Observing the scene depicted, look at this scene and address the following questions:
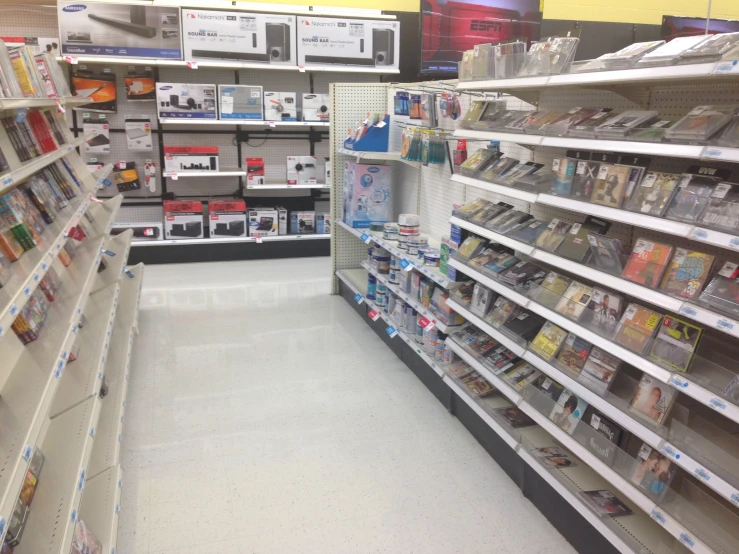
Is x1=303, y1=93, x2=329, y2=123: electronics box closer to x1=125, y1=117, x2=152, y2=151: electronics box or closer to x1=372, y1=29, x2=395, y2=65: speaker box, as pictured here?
x1=372, y1=29, x2=395, y2=65: speaker box

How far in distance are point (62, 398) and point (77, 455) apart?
500 mm

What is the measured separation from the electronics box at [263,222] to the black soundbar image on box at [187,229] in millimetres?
544

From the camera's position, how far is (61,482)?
2.03 meters

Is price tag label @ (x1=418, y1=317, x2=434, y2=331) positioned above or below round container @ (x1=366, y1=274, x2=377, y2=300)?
above

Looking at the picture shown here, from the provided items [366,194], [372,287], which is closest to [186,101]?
[366,194]

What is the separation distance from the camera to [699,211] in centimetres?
178

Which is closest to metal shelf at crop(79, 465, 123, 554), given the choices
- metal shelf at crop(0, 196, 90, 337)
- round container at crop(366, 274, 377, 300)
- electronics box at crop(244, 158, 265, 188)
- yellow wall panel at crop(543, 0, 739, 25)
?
metal shelf at crop(0, 196, 90, 337)

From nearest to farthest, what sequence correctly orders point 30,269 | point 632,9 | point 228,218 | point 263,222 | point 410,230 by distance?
point 30,269 < point 410,230 < point 228,218 < point 263,222 < point 632,9

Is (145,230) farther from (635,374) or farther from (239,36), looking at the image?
(635,374)

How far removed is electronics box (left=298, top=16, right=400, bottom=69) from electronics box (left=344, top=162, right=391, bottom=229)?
204 cm

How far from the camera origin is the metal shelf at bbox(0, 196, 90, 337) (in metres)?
1.72

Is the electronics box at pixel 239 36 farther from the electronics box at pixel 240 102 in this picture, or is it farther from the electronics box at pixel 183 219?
the electronics box at pixel 183 219

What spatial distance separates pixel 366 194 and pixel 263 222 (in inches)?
87.6

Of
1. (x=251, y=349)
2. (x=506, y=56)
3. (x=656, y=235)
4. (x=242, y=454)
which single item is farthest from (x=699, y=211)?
(x=251, y=349)
